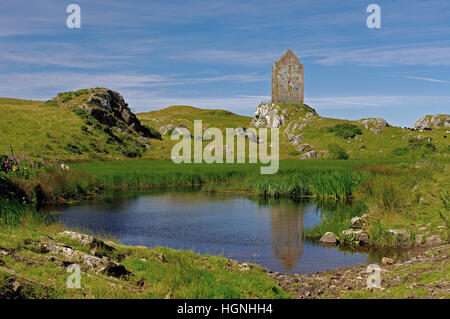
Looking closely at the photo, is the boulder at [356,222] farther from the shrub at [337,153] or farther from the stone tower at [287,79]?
the stone tower at [287,79]

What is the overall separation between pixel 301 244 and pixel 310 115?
100m

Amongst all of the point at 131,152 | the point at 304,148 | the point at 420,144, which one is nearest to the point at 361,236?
the point at 420,144

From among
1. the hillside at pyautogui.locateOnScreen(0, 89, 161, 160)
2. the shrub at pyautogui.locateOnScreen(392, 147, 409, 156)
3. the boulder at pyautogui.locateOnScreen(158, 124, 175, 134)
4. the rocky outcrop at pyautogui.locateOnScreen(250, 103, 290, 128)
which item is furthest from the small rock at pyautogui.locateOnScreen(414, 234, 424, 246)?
the boulder at pyautogui.locateOnScreen(158, 124, 175, 134)

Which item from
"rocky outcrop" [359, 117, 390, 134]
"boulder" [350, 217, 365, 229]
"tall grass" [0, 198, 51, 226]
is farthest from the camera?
"rocky outcrop" [359, 117, 390, 134]

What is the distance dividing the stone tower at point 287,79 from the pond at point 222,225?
9651 centimetres

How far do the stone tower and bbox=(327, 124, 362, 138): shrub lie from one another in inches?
1264

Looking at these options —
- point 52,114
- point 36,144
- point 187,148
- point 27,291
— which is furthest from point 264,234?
point 52,114

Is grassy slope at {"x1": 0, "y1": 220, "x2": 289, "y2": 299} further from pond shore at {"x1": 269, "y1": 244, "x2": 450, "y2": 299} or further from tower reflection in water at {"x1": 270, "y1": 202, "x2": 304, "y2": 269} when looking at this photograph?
tower reflection in water at {"x1": 270, "y1": 202, "x2": 304, "y2": 269}

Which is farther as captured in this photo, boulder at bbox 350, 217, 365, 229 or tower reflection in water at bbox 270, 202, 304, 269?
boulder at bbox 350, 217, 365, 229

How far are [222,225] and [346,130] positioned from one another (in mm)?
76546

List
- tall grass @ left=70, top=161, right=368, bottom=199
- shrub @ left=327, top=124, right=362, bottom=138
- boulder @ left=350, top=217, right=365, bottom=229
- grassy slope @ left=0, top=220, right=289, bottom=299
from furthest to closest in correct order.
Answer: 1. shrub @ left=327, top=124, right=362, bottom=138
2. tall grass @ left=70, top=161, right=368, bottom=199
3. boulder @ left=350, top=217, right=365, bottom=229
4. grassy slope @ left=0, top=220, right=289, bottom=299

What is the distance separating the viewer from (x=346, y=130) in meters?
95.0

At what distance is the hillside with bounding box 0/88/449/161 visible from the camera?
7862cm

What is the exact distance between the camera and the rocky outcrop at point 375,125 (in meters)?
95.0
